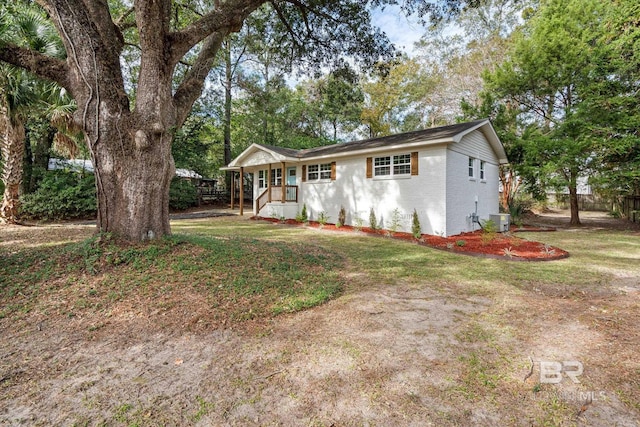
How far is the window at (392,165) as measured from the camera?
10.6 meters

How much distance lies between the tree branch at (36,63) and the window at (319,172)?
968 cm

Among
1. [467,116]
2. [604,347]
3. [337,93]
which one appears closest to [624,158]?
[467,116]

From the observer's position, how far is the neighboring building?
969 centimetres

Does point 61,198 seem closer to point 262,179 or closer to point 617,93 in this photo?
point 262,179

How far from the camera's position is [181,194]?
19.0 metres

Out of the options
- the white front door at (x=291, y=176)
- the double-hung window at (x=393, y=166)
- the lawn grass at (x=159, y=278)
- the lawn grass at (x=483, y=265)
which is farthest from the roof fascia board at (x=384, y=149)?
the lawn grass at (x=159, y=278)

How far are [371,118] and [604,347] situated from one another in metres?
26.4

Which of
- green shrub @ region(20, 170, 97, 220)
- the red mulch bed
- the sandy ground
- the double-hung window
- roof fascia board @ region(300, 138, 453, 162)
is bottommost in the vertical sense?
the sandy ground

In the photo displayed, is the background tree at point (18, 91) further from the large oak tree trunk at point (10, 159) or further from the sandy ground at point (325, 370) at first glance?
the sandy ground at point (325, 370)

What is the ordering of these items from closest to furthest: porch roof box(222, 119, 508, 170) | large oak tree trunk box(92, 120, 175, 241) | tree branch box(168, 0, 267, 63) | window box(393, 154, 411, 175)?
large oak tree trunk box(92, 120, 175, 241) < tree branch box(168, 0, 267, 63) < porch roof box(222, 119, 508, 170) < window box(393, 154, 411, 175)

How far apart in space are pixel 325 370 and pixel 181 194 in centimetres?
1902

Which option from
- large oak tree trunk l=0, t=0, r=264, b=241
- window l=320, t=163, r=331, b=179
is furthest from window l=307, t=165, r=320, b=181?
large oak tree trunk l=0, t=0, r=264, b=241

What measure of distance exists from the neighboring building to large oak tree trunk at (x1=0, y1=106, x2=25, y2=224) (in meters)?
8.75

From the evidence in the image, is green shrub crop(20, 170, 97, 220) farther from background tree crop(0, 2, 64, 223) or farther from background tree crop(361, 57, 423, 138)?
background tree crop(361, 57, 423, 138)
